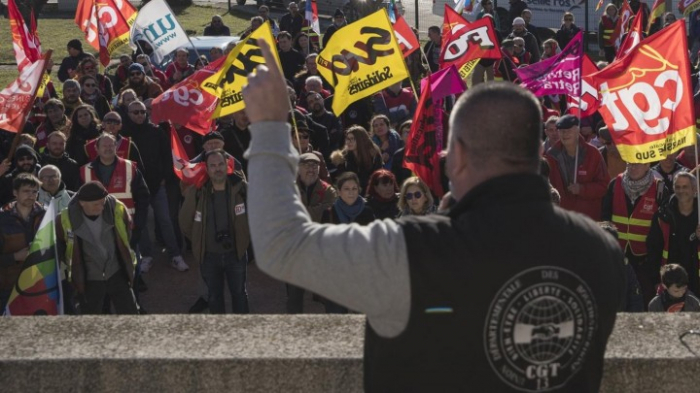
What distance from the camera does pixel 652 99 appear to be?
796cm

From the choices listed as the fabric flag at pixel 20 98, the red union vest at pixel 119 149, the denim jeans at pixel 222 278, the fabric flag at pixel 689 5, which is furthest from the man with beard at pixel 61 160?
the fabric flag at pixel 689 5

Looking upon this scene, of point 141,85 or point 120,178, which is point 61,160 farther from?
point 141,85

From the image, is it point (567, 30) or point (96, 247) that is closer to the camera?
point (96, 247)

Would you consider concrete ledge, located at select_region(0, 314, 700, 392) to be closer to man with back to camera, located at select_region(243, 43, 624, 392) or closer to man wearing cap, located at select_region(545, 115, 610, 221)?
man with back to camera, located at select_region(243, 43, 624, 392)

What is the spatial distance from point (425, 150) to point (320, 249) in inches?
269

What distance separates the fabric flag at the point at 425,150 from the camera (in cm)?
884

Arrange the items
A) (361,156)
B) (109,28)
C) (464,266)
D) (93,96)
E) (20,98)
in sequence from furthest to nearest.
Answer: (109,28), (93,96), (361,156), (20,98), (464,266)

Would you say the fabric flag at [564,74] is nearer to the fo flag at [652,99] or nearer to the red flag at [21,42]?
the fo flag at [652,99]

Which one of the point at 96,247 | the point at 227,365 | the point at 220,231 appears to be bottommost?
the point at 220,231

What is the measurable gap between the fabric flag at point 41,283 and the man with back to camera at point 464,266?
4.44 metres

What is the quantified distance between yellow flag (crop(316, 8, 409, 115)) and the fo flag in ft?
8.40

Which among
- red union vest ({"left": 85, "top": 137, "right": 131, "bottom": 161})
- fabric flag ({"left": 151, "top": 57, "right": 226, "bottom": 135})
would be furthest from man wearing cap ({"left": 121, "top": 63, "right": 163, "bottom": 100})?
red union vest ({"left": 85, "top": 137, "right": 131, "bottom": 161})

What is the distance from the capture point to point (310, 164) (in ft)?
29.3

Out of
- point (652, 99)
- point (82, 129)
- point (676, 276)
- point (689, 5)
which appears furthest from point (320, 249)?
point (689, 5)
